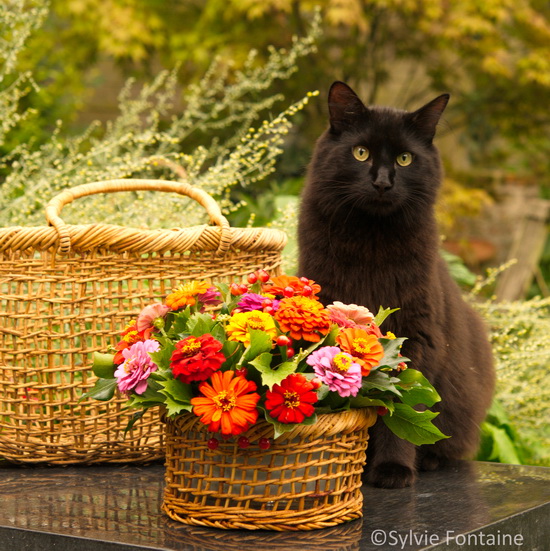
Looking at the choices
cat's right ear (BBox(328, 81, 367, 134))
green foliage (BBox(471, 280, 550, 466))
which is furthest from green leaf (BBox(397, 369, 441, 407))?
green foliage (BBox(471, 280, 550, 466))

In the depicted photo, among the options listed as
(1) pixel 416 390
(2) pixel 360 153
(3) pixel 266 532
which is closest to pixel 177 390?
(3) pixel 266 532

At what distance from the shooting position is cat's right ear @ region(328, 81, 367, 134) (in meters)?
1.72

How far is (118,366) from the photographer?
4.74ft

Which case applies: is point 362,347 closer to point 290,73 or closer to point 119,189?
point 119,189

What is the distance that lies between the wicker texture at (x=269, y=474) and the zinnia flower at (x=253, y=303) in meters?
0.22

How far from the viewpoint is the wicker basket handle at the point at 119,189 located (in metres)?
1.72

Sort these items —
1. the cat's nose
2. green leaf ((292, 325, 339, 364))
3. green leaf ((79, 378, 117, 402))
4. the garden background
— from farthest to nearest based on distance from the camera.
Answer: the garden background → the cat's nose → green leaf ((79, 378, 117, 402)) → green leaf ((292, 325, 339, 364))

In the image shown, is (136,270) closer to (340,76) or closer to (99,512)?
(99,512)

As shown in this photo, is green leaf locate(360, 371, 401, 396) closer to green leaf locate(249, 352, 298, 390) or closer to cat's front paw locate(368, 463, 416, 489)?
green leaf locate(249, 352, 298, 390)

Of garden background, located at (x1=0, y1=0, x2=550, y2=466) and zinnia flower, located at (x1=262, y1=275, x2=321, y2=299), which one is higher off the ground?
garden background, located at (x1=0, y1=0, x2=550, y2=466)

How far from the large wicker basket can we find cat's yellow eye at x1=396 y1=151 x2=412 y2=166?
0.44m

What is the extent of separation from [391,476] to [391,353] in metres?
0.42

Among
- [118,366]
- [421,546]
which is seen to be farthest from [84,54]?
[421,546]

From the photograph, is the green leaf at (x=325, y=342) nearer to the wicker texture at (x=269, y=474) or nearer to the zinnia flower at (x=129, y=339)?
the wicker texture at (x=269, y=474)
